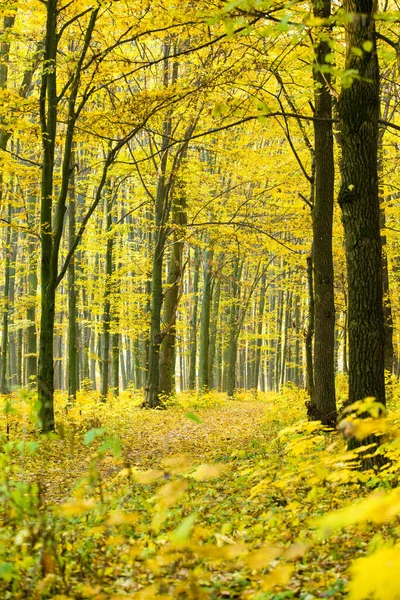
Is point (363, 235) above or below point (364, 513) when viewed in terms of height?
above

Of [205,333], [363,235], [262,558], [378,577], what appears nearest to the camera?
[378,577]

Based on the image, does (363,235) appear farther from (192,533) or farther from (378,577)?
(378,577)

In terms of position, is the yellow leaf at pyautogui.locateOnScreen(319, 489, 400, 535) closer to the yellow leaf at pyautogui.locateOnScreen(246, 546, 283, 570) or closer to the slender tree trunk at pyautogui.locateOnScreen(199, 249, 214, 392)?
the yellow leaf at pyautogui.locateOnScreen(246, 546, 283, 570)

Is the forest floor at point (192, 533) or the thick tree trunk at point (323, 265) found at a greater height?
the thick tree trunk at point (323, 265)

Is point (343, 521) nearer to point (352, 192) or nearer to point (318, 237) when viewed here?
point (352, 192)

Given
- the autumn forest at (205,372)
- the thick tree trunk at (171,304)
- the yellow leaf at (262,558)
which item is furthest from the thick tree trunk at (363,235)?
the thick tree trunk at (171,304)

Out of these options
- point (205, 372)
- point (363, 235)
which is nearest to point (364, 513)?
point (363, 235)

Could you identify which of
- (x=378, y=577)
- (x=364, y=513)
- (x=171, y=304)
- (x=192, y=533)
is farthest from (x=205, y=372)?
(x=378, y=577)

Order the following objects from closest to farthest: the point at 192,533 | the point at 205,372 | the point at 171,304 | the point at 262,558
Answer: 1. the point at 262,558
2. the point at 192,533
3. the point at 171,304
4. the point at 205,372

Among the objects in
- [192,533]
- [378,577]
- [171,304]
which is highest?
[171,304]

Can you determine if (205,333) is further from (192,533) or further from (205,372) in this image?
(192,533)

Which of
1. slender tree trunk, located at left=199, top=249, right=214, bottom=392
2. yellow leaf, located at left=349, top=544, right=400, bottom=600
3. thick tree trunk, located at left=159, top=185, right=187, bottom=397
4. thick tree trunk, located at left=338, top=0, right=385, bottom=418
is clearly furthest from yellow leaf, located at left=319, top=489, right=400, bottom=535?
slender tree trunk, located at left=199, top=249, right=214, bottom=392

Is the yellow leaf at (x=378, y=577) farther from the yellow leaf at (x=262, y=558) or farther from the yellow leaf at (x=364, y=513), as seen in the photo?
the yellow leaf at (x=262, y=558)

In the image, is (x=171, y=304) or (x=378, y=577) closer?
(x=378, y=577)
